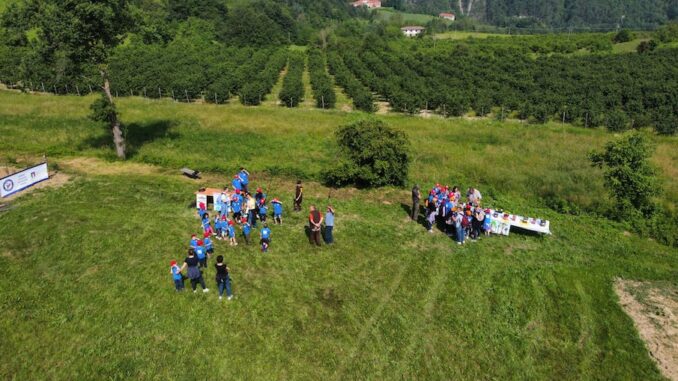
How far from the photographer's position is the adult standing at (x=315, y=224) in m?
15.3

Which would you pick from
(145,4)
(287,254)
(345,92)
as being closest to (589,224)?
(287,254)

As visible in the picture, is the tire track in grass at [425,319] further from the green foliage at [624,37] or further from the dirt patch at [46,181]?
the green foliage at [624,37]

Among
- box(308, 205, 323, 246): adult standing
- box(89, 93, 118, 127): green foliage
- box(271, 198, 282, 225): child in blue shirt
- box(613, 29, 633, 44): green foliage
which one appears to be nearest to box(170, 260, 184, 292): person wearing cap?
box(308, 205, 323, 246): adult standing

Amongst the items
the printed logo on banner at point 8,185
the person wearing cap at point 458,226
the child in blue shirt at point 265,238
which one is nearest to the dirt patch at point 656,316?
the person wearing cap at point 458,226

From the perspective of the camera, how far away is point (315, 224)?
15453 mm

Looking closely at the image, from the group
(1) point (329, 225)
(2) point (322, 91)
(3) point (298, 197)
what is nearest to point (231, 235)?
(1) point (329, 225)

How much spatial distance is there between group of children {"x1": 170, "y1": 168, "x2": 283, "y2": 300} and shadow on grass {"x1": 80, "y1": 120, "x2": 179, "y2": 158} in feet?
38.8

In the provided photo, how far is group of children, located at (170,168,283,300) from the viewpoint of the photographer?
41.5 feet

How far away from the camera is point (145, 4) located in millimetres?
88750

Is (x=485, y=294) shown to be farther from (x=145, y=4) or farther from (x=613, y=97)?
(x=145, y=4)

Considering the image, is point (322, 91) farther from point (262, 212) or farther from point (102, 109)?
point (262, 212)

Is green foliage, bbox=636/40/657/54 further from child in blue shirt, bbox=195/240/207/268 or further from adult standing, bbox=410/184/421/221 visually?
child in blue shirt, bbox=195/240/207/268

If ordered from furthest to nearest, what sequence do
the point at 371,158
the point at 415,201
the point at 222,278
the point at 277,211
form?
the point at 371,158, the point at 415,201, the point at 277,211, the point at 222,278

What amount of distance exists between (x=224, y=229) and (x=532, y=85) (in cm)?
4951
